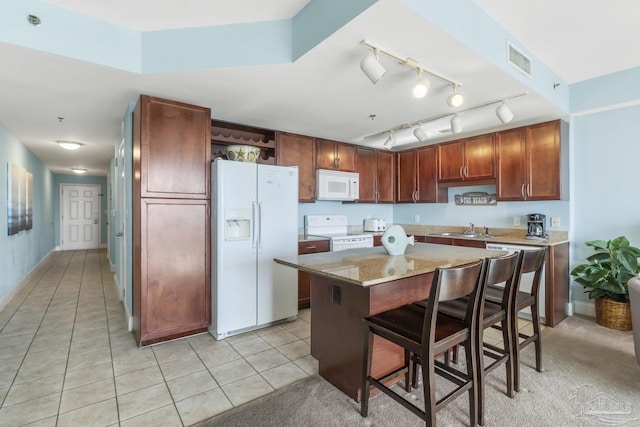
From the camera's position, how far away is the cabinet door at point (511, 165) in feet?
12.0

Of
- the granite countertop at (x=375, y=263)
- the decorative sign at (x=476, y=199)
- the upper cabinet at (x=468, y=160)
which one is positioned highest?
the upper cabinet at (x=468, y=160)

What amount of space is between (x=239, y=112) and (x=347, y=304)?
2286 mm

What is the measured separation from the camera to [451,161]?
4332mm

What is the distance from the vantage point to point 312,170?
13.9 feet

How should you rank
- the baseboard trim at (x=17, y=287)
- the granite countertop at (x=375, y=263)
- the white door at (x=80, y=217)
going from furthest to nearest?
the white door at (x=80, y=217) < the baseboard trim at (x=17, y=287) < the granite countertop at (x=375, y=263)

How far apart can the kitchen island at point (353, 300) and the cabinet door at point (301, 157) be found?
1.97 m

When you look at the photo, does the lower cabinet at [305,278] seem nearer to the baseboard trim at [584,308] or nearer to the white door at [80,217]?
the baseboard trim at [584,308]

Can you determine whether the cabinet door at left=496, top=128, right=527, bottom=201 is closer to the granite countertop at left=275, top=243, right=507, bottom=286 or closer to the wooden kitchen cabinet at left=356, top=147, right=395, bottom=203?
the granite countertop at left=275, top=243, right=507, bottom=286

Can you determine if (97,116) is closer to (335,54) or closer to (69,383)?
(69,383)

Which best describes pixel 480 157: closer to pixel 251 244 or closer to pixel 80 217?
pixel 251 244

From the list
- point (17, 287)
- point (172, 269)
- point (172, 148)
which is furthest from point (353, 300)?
point (17, 287)

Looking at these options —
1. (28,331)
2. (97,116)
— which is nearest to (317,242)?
(97,116)

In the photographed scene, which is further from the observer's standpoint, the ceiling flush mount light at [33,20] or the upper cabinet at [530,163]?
the upper cabinet at [530,163]

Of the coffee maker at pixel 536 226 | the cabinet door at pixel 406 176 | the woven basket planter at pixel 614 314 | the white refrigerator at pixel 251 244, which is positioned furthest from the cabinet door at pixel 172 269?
the woven basket planter at pixel 614 314
